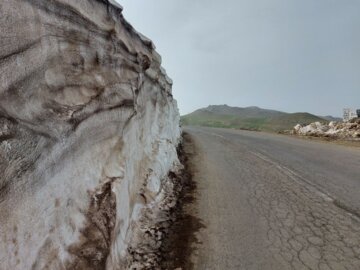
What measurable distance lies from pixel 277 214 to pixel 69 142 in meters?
3.69

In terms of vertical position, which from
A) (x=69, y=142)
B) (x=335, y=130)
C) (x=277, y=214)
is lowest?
(x=277, y=214)

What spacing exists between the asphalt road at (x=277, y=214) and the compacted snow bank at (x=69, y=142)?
980 mm

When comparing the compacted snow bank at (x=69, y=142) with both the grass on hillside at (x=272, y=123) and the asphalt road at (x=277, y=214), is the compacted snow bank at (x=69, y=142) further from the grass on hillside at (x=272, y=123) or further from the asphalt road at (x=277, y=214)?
the grass on hillside at (x=272, y=123)

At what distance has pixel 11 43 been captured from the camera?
243 cm

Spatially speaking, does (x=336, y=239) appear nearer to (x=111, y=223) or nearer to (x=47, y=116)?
→ (x=111, y=223)

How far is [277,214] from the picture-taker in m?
5.09

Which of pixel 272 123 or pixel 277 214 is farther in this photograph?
pixel 272 123

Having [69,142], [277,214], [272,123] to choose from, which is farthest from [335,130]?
[272,123]

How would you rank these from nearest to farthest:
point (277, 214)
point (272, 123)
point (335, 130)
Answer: point (277, 214) < point (335, 130) < point (272, 123)

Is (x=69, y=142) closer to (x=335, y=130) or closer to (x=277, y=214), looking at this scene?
Result: (x=277, y=214)

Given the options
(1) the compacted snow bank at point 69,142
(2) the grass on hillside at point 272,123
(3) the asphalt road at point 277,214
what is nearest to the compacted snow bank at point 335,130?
(3) the asphalt road at point 277,214

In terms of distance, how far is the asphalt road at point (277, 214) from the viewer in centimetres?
381

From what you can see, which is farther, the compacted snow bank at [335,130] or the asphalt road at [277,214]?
the compacted snow bank at [335,130]

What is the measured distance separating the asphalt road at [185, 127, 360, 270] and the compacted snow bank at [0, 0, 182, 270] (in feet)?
3.22
